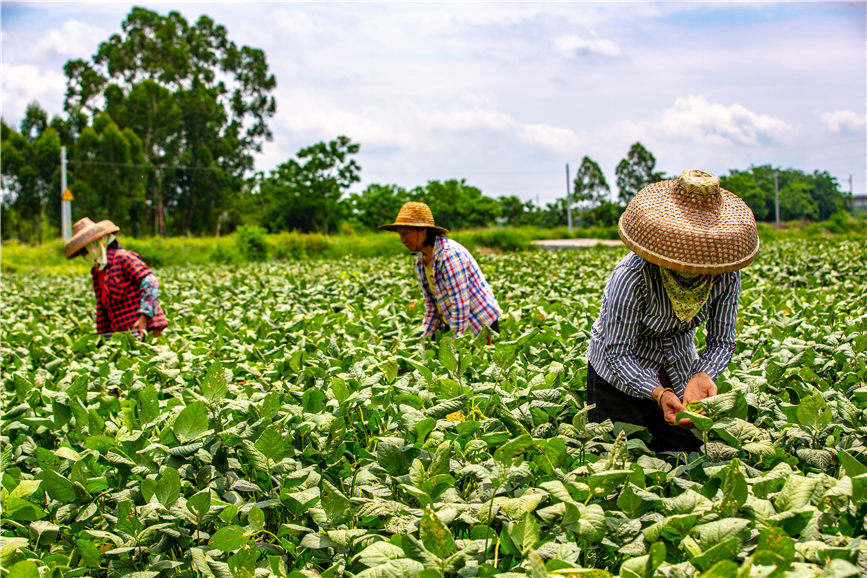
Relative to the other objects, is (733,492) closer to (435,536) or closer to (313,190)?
(435,536)

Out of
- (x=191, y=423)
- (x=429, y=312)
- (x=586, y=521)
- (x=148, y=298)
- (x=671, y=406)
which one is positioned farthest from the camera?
(x=148, y=298)

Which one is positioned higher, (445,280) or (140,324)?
(445,280)

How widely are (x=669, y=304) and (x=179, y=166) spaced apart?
145 feet

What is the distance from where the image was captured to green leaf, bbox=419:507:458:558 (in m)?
1.40

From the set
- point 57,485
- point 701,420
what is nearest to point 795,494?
point 701,420

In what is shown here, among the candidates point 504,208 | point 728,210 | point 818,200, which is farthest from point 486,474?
A: point 818,200

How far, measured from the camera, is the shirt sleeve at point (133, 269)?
514cm

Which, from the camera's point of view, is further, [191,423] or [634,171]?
[634,171]

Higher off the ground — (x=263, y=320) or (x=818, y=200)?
(x=818, y=200)

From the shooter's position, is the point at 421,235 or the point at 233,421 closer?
the point at 233,421

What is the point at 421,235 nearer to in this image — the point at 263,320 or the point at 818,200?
the point at 263,320

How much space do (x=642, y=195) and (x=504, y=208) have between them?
2189 inches

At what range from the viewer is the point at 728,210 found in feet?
7.32

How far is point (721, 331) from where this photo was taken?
2.48m
